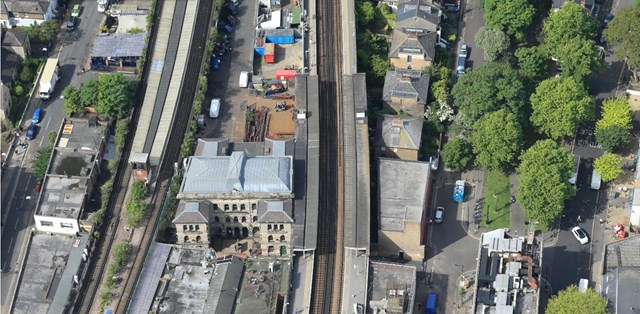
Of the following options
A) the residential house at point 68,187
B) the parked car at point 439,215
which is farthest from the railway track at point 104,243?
the parked car at point 439,215

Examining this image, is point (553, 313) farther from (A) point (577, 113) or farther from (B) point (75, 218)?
(B) point (75, 218)

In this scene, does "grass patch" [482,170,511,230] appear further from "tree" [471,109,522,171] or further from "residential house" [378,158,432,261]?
"residential house" [378,158,432,261]

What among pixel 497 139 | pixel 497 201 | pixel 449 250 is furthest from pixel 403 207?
pixel 497 139

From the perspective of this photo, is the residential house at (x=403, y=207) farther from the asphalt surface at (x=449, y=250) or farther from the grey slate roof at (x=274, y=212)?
the grey slate roof at (x=274, y=212)

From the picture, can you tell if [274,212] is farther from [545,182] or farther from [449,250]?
[545,182]

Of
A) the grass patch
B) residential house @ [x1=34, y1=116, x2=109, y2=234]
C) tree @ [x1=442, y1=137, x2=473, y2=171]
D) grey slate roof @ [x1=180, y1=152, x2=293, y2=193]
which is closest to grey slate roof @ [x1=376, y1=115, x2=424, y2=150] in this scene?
tree @ [x1=442, y1=137, x2=473, y2=171]

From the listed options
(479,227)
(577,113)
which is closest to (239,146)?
(479,227)
